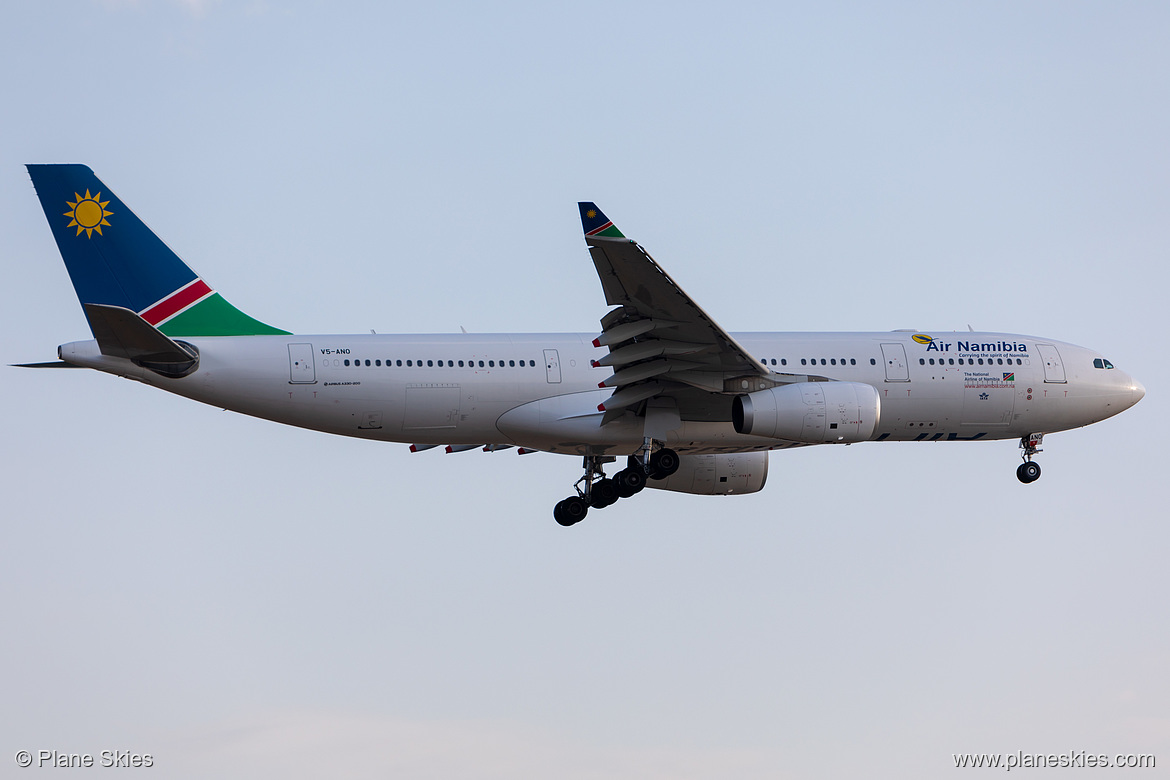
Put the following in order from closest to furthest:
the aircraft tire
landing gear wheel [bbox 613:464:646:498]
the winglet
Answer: the winglet < landing gear wheel [bbox 613:464:646:498] < the aircraft tire

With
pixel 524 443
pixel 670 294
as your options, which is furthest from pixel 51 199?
pixel 670 294

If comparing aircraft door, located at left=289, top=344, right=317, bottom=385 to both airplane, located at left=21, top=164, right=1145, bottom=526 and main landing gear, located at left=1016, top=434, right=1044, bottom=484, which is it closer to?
airplane, located at left=21, top=164, right=1145, bottom=526

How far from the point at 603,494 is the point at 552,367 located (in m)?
4.52

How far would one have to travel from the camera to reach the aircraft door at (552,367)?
3047 cm

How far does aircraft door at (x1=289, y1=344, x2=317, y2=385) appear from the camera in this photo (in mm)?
28922

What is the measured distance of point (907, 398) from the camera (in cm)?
3219

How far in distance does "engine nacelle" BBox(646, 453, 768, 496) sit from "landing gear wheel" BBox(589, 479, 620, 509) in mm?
2098

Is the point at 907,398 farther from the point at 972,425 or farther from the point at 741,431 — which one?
the point at 741,431

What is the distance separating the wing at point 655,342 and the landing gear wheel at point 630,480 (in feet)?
6.81

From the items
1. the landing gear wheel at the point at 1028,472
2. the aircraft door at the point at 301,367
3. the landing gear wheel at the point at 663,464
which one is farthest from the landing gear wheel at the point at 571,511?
the landing gear wheel at the point at 1028,472

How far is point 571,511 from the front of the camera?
112ft

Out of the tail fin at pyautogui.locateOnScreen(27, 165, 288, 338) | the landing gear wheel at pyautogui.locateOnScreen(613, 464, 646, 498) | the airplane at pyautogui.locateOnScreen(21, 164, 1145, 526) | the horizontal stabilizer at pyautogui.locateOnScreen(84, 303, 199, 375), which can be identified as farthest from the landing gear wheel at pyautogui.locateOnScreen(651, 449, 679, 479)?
the horizontal stabilizer at pyautogui.locateOnScreen(84, 303, 199, 375)

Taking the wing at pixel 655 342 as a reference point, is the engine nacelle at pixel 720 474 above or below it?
below

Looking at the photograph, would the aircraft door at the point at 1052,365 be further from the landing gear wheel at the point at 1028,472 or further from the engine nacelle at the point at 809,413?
the engine nacelle at the point at 809,413
